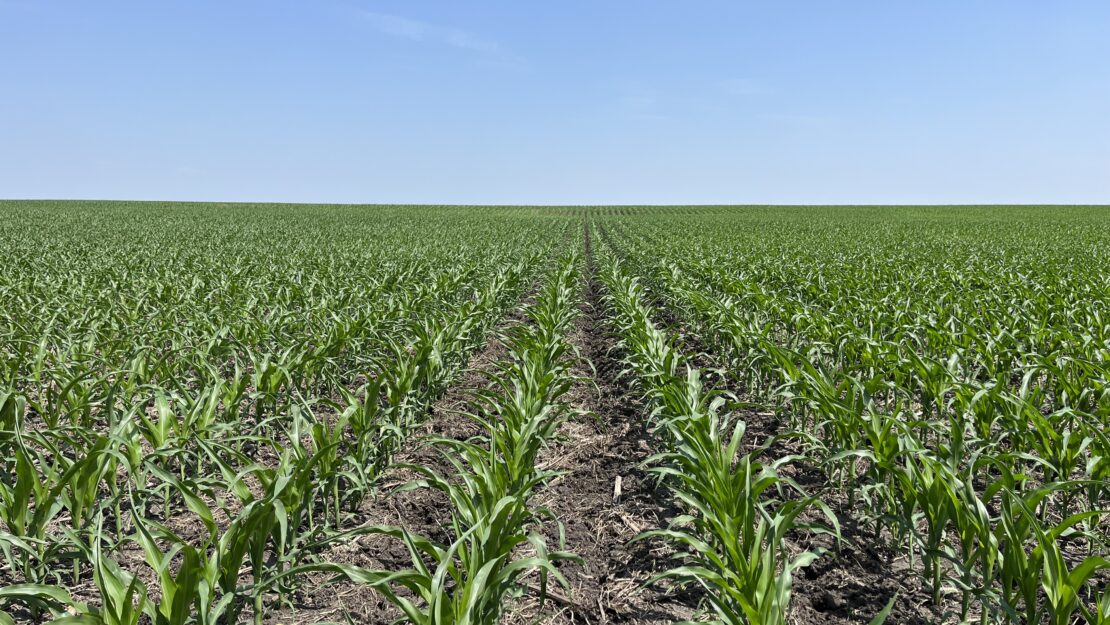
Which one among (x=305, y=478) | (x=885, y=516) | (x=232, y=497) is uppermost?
(x=305, y=478)

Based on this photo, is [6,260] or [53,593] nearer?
[53,593]

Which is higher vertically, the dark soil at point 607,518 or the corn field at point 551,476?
the corn field at point 551,476

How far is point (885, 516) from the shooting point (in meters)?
3.00

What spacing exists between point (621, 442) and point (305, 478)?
283 cm

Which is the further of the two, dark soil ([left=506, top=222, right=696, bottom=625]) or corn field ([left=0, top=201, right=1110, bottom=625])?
dark soil ([left=506, top=222, right=696, bottom=625])

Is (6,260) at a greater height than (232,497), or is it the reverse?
(6,260)

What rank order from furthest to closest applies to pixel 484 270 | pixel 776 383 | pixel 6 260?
pixel 6 260 < pixel 484 270 < pixel 776 383

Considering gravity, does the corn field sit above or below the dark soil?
above

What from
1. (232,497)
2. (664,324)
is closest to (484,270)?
(664,324)

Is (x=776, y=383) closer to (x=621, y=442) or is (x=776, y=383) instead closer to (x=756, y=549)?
(x=621, y=442)

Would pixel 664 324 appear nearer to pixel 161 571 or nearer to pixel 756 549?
pixel 756 549

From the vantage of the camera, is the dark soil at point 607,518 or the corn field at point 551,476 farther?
the dark soil at point 607,518

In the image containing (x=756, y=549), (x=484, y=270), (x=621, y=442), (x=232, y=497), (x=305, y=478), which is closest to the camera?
(x=756, y=549)

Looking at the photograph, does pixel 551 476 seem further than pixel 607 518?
Yes
